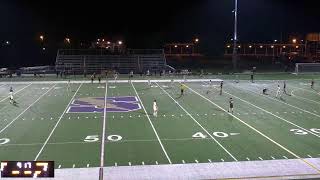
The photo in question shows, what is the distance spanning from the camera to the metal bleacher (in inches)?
2566

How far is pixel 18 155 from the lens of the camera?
58.5 ft

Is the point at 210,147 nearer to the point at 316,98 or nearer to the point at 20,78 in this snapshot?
the point at 316,98

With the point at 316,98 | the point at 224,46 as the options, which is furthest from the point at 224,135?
the point at 224,46

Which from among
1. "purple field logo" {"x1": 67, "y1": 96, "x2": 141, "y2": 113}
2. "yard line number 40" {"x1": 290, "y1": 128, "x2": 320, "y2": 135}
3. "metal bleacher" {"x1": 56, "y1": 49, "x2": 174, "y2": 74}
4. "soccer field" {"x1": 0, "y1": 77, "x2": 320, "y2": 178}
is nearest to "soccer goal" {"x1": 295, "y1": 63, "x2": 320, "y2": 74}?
"metal bleacher" {"x1": 56, "y1": 49, "x2": 174, "y2": 74}

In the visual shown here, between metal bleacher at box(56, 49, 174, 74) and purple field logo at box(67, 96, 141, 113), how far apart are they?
2925 centimetres

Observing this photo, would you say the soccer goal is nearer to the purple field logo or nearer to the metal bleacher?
the metal bleacher

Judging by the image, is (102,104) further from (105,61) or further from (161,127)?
(105,61)

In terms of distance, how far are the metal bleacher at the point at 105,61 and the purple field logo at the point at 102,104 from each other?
96.0 feet

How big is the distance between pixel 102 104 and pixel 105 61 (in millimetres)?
38326

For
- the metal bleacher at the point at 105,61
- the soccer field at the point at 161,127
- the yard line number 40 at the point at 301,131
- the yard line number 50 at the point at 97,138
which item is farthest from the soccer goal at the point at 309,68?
the yard line number 50 at the point at 97,138

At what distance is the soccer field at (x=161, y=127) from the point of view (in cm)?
1766

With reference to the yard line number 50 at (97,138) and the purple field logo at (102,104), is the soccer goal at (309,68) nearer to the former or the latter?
the purple field logo at (102,104)

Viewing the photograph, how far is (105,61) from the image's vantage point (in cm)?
6912

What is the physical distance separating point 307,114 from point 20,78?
37002 mm
